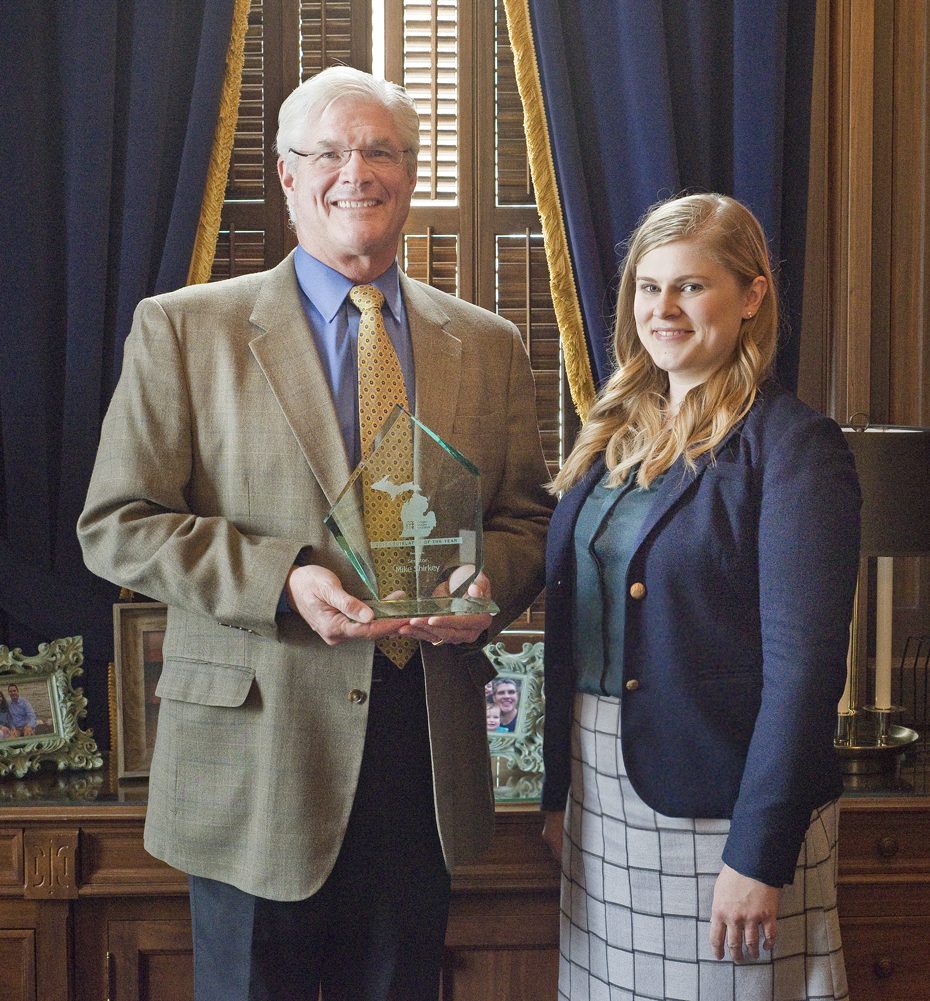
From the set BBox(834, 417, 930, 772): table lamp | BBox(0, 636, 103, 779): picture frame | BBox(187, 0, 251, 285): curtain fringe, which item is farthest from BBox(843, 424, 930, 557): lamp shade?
BBox(0, 636, 103, 779): picture frame

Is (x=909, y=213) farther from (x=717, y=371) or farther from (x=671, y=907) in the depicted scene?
(x=671, y=907)

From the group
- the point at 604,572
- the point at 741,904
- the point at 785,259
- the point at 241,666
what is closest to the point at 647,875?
the point at 741,904

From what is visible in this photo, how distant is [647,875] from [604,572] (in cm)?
40

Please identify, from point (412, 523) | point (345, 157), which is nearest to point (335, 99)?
point (345, 157)

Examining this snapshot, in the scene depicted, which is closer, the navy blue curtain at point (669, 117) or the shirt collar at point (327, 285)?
the shirt collar at point (327, 285)

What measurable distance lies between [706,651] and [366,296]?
691 millimetres

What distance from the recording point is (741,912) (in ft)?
4.63

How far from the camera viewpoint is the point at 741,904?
1410mm

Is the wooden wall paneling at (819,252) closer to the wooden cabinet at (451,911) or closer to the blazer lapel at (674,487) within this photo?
the wooden cabinet at (451,911)

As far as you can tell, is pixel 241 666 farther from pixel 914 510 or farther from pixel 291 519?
pixel 914 510

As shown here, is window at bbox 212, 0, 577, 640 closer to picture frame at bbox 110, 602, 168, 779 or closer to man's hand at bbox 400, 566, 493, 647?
picture frame at bbox 110, 602, 168, 779

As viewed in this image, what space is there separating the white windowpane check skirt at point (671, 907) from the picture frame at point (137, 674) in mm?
962

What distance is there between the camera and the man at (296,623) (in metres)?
1.54

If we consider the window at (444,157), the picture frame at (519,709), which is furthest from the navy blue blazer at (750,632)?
the window at (444,157)
